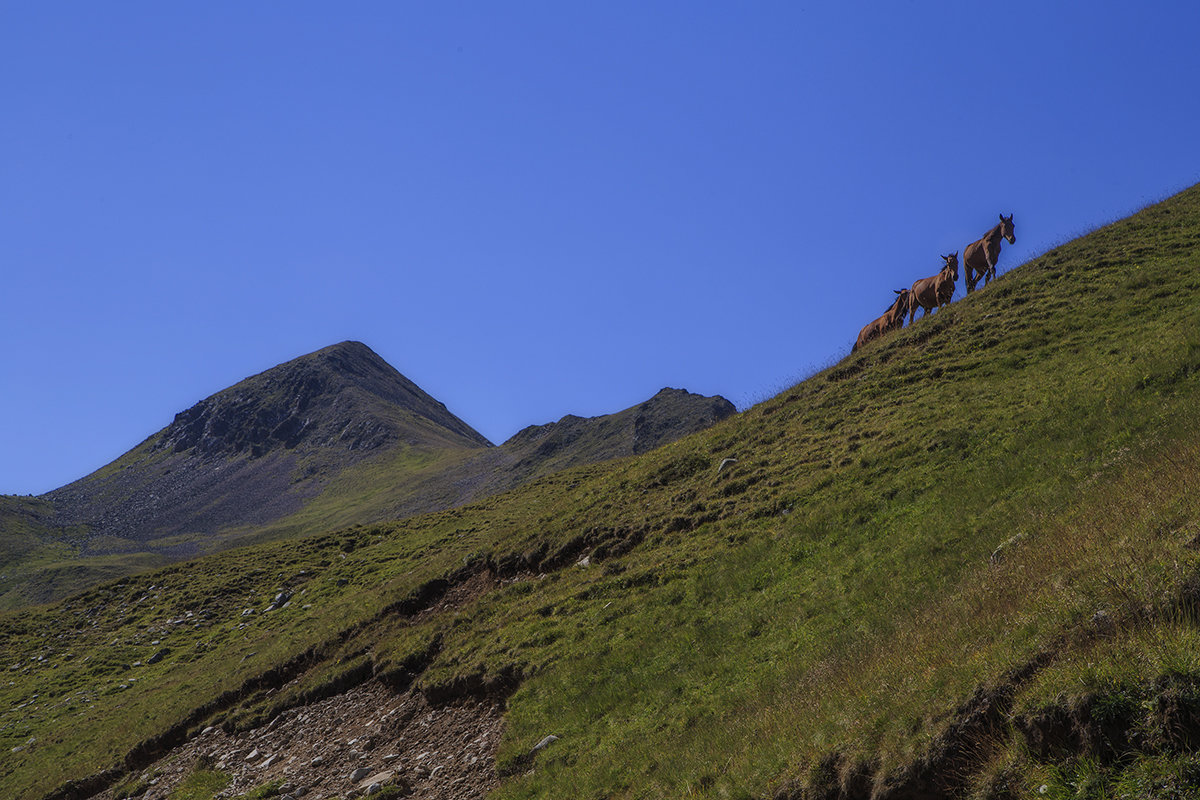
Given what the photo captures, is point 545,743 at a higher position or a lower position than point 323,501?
lower

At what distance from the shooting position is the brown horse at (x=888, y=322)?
3625 cm

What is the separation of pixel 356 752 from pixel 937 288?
95.0 feet

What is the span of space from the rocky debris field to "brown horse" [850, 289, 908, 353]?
81.6ft

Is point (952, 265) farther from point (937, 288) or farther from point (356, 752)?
point (356, 752)

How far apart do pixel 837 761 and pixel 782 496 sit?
→ 45.0ft

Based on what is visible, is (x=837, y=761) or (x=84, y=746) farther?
(x=84, y=746)

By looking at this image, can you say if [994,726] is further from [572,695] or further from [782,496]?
[782,496]

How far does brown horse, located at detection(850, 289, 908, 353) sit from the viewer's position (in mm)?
36250

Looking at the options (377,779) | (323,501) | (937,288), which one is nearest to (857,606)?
(377,779)

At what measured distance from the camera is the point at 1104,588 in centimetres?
852

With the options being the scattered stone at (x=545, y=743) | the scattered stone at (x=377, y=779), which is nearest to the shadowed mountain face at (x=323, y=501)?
the scattered stone at (x=377, y=779)

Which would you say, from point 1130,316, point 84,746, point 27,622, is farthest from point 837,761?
point 27,622

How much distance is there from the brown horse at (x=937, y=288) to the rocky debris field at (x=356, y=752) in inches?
999

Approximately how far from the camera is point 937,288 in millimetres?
34938
